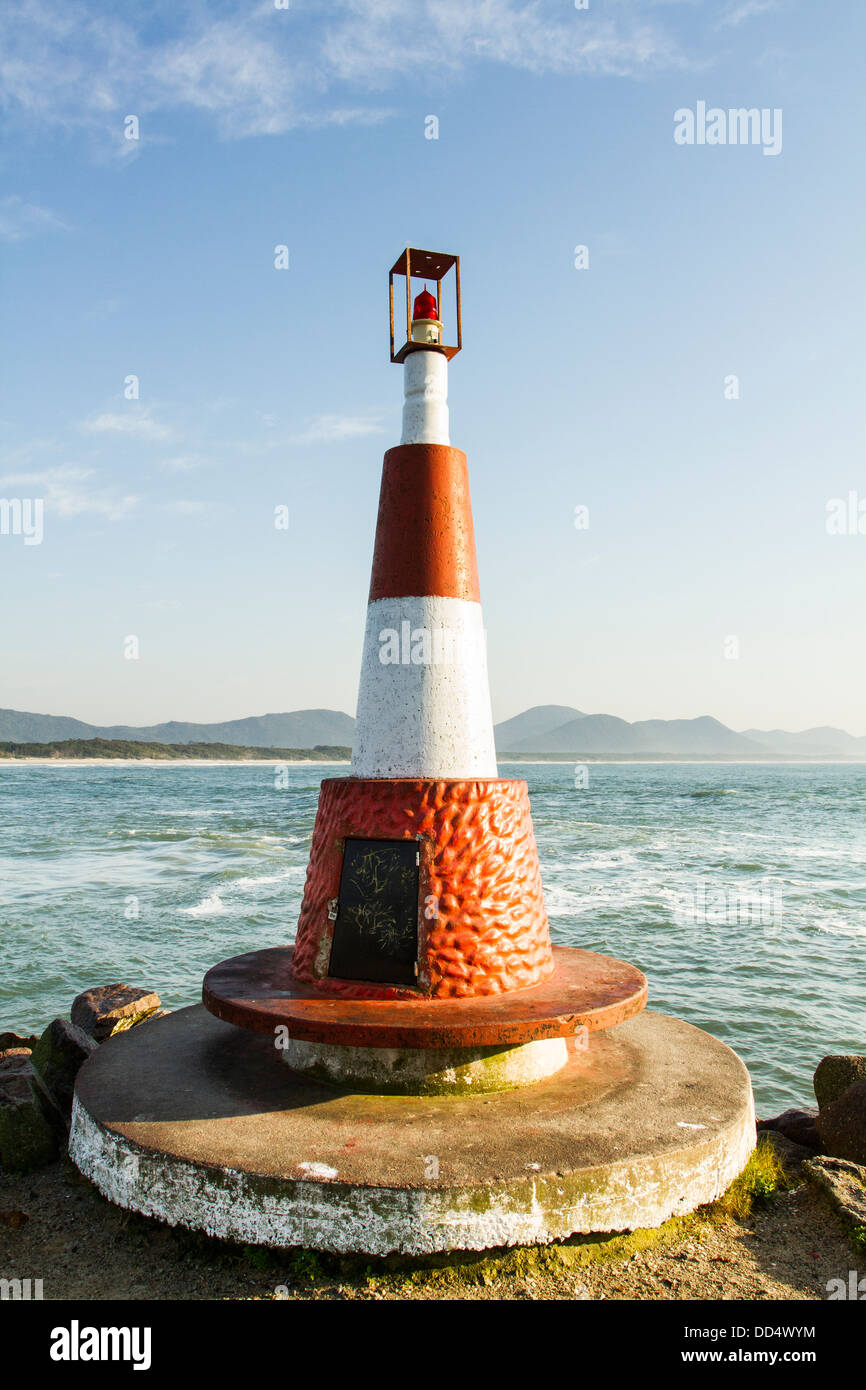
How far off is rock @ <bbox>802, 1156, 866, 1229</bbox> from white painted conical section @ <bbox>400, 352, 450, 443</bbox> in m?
4.93

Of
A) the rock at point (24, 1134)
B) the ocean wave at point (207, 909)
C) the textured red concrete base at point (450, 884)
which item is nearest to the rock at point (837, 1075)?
the textured red concrete base at point (450, 884)

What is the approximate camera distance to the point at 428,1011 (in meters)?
4.87

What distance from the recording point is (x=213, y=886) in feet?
61.3

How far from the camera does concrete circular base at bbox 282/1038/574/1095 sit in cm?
504

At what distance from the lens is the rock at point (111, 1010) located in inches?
293

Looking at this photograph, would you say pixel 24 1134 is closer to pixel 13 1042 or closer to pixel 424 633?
pixel 13 1042

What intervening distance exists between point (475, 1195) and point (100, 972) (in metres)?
9.19

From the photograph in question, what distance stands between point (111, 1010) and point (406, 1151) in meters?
4.22

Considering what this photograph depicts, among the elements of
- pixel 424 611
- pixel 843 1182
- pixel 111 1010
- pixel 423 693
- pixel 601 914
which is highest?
pixel 424 611

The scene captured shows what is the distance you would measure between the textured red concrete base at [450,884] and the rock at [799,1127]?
2.02m

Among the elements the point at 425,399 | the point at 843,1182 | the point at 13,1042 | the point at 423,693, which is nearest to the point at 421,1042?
the point at 423,693

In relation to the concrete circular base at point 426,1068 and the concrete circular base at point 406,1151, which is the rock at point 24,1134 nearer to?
the concrete circular base at point 406,1151

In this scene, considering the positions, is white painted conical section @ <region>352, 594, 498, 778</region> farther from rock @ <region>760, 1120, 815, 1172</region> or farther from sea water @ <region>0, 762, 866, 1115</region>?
sea water @ <region>0, 762, 866, 1115</region>
